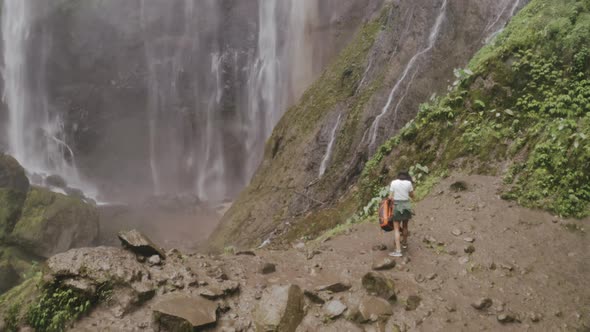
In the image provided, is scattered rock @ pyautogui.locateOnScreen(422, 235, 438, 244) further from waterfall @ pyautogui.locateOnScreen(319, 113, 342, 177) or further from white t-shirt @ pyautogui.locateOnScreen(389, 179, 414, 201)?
waterfall @ pyautogui.locateOnScreen(319, 113, 342, 177)

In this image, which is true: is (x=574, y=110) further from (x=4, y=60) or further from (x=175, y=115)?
(x=4, y=60)

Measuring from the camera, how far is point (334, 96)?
1435 centimetres

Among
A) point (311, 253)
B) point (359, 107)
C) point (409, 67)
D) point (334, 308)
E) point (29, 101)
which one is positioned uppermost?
point (409, 67)

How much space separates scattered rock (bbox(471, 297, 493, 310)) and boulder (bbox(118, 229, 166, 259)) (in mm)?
4030

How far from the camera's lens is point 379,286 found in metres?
4.66

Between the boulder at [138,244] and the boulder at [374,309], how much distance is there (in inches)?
110

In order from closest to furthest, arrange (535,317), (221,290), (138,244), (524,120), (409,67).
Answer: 1. (535,317)
2. (221,290)
3. (138,244)
4. (524,120)
5. (409,67)

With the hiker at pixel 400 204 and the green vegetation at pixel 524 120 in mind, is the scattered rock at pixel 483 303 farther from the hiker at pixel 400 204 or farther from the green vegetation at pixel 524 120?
the green vegetation at pixel 524 120

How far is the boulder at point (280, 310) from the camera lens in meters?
4.24

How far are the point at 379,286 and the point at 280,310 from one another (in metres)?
1.25

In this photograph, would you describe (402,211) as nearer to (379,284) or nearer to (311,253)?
(379,284)

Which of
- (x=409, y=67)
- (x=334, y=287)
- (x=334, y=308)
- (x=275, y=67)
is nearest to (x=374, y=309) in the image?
(x=334, y=308)

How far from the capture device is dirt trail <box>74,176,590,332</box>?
4266 mm

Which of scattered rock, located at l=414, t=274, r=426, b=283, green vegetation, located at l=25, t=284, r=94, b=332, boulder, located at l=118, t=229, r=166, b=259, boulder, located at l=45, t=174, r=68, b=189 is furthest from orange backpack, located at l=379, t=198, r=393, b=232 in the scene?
boulder, located at l=45, t=174, r=68, b=189
